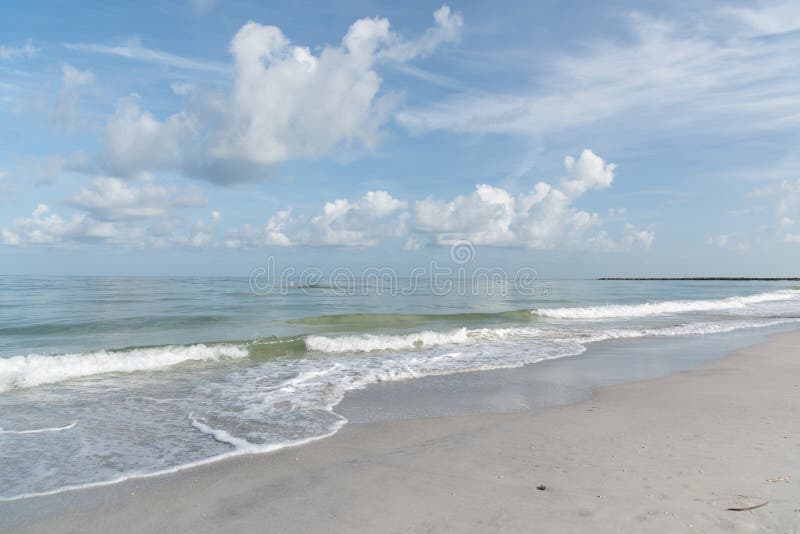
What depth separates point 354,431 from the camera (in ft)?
20.9

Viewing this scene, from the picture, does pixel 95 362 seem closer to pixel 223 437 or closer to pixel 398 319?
pixel 223 437

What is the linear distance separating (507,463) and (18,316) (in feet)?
71.7

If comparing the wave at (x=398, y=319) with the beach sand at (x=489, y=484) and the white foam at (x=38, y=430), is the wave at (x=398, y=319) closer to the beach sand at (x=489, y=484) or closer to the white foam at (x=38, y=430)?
the white foam at (x=38, y=430)

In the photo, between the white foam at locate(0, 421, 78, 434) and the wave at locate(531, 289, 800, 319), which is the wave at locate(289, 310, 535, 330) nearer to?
the wave at locate(531, 289, 800, 319)

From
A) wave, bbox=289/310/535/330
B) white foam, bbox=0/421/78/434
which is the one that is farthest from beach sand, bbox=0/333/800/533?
wave, bbox=289/310/535/330

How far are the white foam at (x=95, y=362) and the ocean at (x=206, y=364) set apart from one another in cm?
4

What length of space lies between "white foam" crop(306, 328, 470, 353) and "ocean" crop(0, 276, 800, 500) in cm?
6

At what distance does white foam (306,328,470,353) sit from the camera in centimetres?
1446

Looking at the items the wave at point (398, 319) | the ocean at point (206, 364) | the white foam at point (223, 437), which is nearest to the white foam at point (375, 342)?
the ocean at point (206, 364)

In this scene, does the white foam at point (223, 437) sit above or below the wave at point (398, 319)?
above

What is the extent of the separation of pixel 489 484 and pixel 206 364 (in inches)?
377

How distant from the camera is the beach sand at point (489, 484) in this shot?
12.3ft

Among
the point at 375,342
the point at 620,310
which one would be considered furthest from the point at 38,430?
the point at 620,310

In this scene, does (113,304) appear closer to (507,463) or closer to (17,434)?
(17,434)
